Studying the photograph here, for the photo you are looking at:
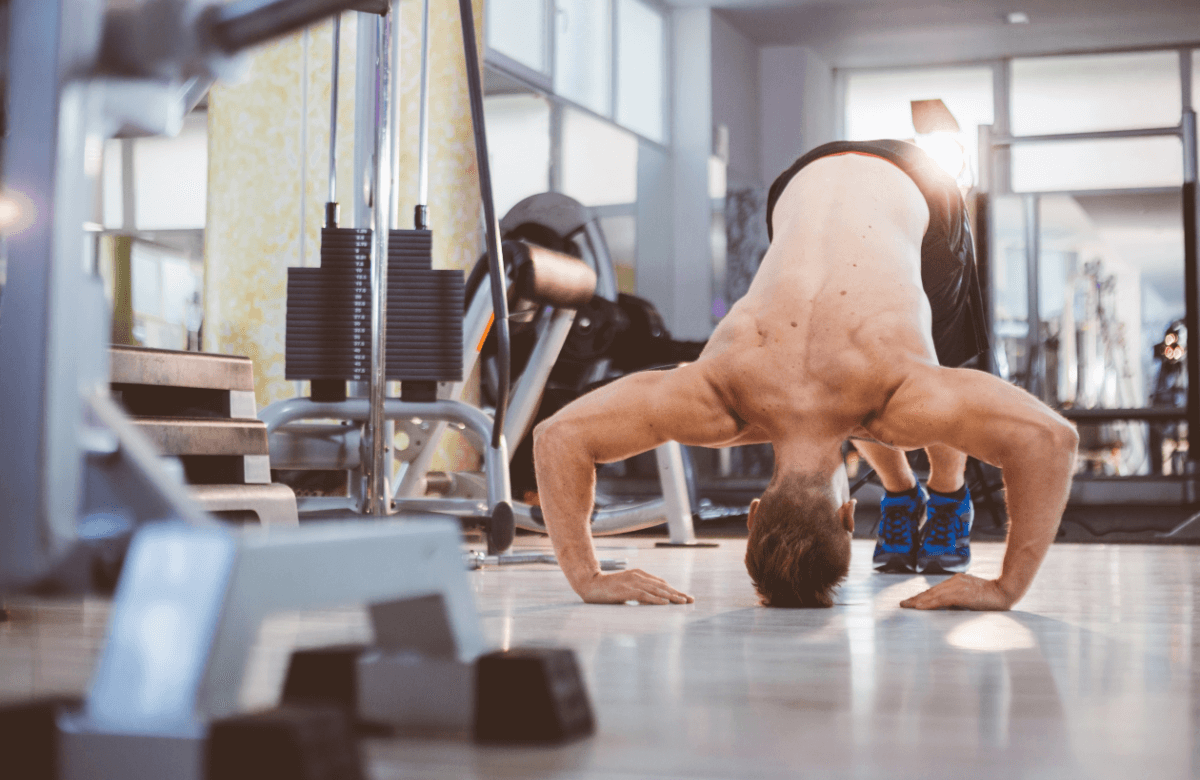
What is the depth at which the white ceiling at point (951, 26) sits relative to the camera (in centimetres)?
757

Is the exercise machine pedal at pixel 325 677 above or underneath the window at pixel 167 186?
underneath

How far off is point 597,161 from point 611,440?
5793mm

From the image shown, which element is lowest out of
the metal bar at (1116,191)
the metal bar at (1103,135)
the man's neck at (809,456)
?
the man's neck at (809,456)

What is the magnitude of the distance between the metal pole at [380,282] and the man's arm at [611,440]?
380 millimetres

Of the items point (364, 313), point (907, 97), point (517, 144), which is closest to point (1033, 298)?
point (907, 97)

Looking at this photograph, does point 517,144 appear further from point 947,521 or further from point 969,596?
point 969,596

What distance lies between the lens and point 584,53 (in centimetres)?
685

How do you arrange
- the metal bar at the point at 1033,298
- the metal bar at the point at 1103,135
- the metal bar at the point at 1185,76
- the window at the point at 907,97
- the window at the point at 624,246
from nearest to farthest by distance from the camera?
the metal bar at the point at 1103,135 → the metal bar at the point at 1033,298 → the window at the point at 624,246 → the metal bar at the point at 1185,76 → the window at the point at 907,97

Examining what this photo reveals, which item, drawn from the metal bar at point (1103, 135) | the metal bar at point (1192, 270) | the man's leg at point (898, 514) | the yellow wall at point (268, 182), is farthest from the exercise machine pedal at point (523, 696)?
the metal bar at point (1103, 135)

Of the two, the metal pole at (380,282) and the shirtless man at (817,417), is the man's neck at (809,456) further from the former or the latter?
the metal pole at (380,282)

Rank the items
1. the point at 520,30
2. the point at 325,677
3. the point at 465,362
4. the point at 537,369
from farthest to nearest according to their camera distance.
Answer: the point at 520,30 < the point at 537,369 < the point at 465,362 < the point at 325,677

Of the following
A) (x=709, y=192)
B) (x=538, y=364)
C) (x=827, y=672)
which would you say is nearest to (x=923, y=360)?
(x=827, y=672)

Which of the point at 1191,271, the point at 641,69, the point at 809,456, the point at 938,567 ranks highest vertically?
the point at 641,69

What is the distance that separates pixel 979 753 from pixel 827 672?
342mm
